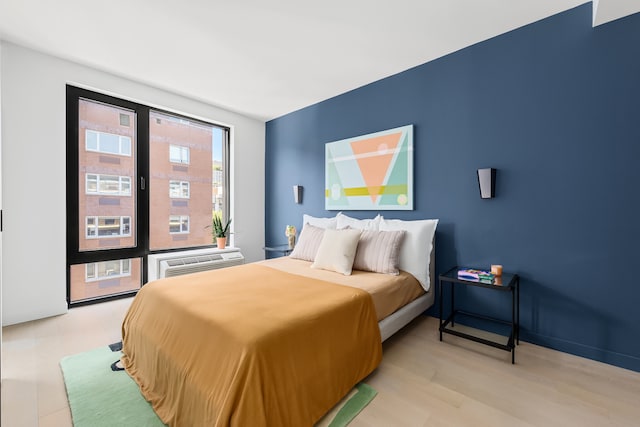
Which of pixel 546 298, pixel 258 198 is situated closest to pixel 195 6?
pixel 258 198

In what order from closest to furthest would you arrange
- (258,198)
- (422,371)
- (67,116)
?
(422,371) < (67,116) < (258,198)

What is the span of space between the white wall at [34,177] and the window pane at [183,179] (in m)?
0.86

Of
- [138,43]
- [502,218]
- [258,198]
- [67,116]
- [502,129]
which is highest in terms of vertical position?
[138,43]

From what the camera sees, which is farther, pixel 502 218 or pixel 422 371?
pixel 502 218

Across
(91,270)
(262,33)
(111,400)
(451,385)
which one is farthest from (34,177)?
(451,385)

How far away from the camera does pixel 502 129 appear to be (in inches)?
96.0

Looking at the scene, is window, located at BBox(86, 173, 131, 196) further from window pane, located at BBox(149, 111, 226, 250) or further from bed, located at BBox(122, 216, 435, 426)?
bed, located at BBox(122, 216, 435, 426)

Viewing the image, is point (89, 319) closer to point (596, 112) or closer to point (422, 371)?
point (422, 371)

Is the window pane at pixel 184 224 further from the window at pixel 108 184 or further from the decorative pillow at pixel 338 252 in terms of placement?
the decorative pillow at pixel 338 252

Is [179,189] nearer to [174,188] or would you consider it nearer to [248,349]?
[174,188]

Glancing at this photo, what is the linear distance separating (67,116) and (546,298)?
5.06 meters

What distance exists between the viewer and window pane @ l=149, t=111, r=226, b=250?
3719mm

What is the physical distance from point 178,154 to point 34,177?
5.06 feet

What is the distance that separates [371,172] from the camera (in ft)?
10.8
